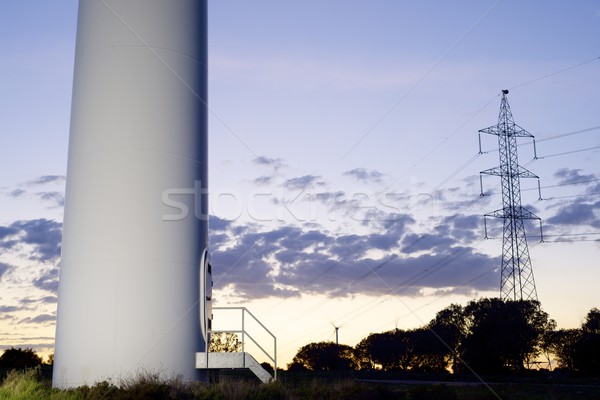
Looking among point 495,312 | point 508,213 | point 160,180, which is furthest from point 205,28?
point 495,312

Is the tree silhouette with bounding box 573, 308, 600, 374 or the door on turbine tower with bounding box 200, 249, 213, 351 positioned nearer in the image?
the door on turbine tower with bounding box 200, 249, 213, 351

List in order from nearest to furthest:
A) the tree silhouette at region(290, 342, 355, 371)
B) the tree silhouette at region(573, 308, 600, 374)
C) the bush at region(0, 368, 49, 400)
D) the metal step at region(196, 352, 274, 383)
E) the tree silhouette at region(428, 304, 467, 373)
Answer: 1. the bush at region(0, 368, 49, 400)
2. the metal step at region(196, 352, 274, 383)
3. the tree silhouette at region(573, 308, 600, 374)
4. the tree silhouette at region(428, 304, 467, 373)
5. the tree silhouette at region(290, 342, 355, 371)

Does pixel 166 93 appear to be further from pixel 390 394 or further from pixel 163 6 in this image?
pixel 390 394

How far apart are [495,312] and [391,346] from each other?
18.3m

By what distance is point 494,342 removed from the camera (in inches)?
2450

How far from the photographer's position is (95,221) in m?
18.8

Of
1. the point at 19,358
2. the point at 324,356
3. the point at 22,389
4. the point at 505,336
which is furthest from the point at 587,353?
the point at 22,389

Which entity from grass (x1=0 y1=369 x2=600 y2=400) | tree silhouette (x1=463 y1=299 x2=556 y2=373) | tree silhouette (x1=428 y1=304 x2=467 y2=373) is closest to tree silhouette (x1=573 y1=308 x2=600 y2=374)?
tree silhouette (x1=463 y1=299 x2=556 y2=373)

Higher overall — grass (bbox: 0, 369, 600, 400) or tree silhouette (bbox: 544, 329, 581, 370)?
tree silhouette (bbox: 544, 329, 581, 370)

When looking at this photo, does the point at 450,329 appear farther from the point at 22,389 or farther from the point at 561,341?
the point at 22,389

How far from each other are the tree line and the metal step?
4221 centimetres

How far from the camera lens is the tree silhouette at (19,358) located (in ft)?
164

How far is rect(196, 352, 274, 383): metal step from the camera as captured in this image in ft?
63.4

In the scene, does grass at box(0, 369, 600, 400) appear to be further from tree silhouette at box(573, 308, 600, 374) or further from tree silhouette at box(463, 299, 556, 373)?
tree silhouette at box(463, 299, 556, 373)
